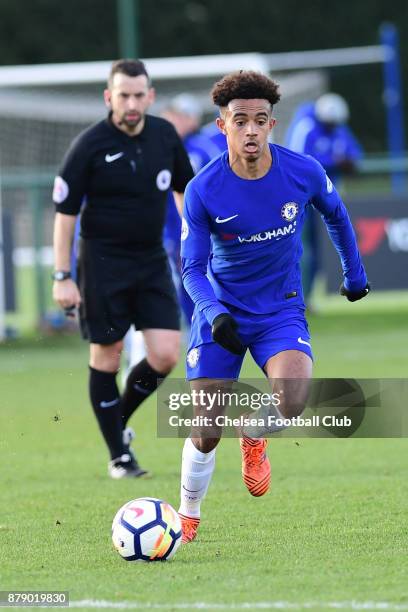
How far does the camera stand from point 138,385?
27.7 feet

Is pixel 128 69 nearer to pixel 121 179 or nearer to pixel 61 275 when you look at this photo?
pixel 121 179

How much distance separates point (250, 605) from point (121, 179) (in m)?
3.86

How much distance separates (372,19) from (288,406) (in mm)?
35622

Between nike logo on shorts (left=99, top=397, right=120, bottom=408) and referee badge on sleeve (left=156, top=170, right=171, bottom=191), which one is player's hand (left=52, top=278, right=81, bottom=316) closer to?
nike logo on shorts (left=99, top=397, right=120, bottom=408)

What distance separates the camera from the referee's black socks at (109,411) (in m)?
8.21

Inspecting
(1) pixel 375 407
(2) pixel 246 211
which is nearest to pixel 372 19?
(1) pixel 375 407

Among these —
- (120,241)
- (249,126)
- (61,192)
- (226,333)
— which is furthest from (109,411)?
(249,126)

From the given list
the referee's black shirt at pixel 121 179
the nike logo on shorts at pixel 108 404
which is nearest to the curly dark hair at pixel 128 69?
the referee's black shirt at pixel 121 179

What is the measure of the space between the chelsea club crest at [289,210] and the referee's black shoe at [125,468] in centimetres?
250

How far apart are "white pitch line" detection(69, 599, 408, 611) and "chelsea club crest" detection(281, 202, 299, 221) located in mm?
1959

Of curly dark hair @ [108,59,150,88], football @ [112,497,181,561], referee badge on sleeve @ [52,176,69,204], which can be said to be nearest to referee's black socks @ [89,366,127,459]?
referee badge on sleeve @ [52,176,69,204]

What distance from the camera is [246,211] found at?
241 inches

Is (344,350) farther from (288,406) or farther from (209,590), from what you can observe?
(209,590)

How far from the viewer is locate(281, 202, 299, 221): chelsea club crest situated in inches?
243
